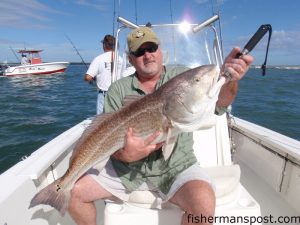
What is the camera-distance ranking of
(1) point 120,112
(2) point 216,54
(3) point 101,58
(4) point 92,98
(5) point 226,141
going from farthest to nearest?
(4) point 92,98
(3) point 101,58
(2) point 216,54
(5) point 226,141
(1) point 120,112

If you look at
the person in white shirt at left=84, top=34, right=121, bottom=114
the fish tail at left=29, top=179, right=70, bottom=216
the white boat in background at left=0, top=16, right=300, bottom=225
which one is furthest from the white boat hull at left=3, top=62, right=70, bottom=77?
the fish tail at left=29, top=179, right=70, bottom=216

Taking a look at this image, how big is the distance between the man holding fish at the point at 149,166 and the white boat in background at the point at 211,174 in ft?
0.40

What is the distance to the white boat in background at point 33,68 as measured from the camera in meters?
36.2

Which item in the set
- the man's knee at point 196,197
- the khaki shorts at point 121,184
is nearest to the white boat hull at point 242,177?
the khaki shorts at point 121,184

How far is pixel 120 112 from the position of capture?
2609 millimetres

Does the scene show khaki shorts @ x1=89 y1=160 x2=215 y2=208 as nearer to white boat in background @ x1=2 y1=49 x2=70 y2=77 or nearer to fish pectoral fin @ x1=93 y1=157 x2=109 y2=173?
fish pectoral fin @ x1=93 y1=157 x2=109 y2=173

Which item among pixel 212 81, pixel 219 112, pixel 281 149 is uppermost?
pixel 212 81

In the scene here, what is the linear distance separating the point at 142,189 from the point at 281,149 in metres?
1.50

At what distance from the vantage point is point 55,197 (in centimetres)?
260

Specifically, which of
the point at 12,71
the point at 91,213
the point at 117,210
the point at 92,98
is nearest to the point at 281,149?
the point at 117,210

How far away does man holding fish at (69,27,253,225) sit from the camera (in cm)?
251

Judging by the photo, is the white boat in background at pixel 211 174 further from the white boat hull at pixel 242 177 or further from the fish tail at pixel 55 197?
the fish tail at pixel 55 197

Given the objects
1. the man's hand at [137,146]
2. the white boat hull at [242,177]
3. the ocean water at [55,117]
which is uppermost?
the man's hand at [137,146]

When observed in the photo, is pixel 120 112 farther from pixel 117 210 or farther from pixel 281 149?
pixel 281 149
